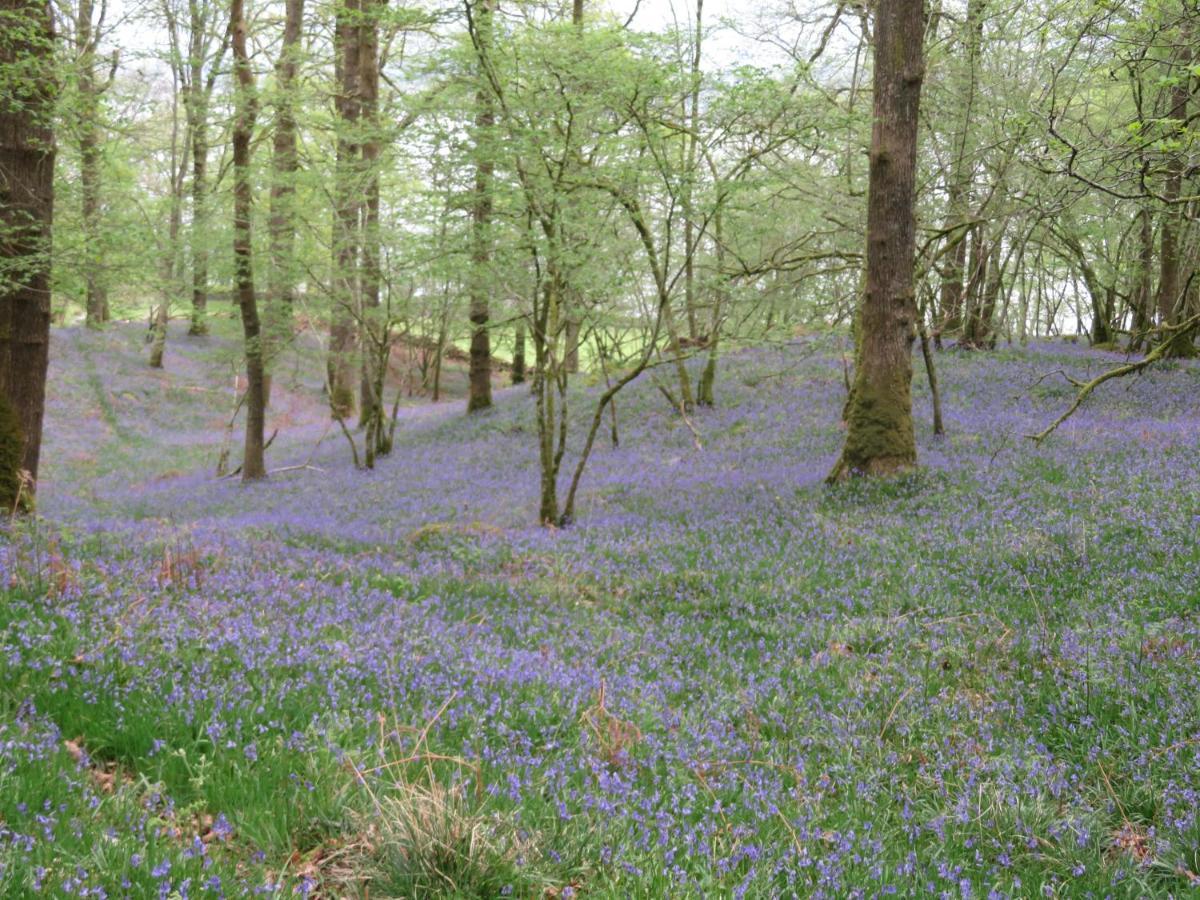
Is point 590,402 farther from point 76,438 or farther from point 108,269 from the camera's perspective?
point 76,438

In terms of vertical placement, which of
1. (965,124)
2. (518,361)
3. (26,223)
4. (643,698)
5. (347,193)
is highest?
(965,124)

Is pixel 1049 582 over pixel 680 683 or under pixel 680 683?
over

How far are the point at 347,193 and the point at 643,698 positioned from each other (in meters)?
14.7

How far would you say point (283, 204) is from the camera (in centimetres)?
1811

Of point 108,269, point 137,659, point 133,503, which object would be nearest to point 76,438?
point 133,503

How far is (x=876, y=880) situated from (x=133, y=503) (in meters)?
19.0

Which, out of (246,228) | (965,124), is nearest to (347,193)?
(246,228)

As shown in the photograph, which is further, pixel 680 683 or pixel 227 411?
pixel 227 411

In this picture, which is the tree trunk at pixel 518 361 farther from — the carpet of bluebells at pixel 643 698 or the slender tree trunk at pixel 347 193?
the carpet of bluebells at pixel 643 698

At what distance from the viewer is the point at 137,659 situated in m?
4.52

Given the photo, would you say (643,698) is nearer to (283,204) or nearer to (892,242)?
(892,242)

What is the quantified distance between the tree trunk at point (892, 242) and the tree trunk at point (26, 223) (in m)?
10.4

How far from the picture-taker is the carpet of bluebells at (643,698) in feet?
10.0

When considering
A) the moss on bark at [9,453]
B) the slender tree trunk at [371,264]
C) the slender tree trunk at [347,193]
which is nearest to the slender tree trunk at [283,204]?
the slender tree trunk at [347,193]
